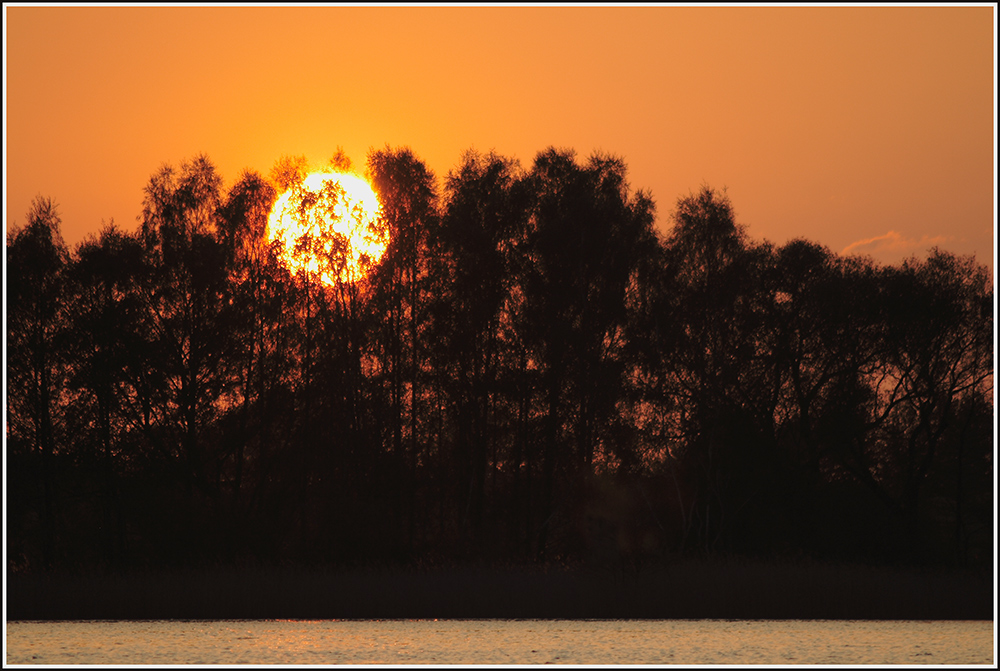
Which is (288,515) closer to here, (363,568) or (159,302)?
(363,568)

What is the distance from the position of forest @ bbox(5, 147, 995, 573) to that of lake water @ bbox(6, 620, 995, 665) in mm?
6679

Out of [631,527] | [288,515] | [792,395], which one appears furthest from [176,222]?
[792,395]

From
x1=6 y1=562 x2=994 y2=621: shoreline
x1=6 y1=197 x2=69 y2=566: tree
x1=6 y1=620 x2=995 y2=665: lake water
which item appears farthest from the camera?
x1=6 y1=197 x2=69 y2=566: tree

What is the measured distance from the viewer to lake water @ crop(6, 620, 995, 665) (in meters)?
13.6

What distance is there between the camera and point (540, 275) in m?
27.5

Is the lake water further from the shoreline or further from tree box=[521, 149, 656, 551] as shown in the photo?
tree box=[521, 149, 656, 551]

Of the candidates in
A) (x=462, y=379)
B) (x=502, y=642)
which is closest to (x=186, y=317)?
(x=462, y=379)

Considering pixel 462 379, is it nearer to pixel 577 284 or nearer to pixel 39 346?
pixel 577 284

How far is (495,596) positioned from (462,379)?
828 centimetres

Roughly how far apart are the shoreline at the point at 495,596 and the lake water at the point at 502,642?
75cm

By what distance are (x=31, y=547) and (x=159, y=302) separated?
650 centimetres

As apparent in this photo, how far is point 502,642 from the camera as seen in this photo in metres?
15.7

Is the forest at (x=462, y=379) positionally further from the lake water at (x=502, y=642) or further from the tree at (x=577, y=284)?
the lake water at (x=502, y=642)

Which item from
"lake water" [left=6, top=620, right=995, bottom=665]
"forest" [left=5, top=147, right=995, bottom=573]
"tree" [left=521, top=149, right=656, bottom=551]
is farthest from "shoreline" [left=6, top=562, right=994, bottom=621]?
"tree" [left=521, top=149, right=656, bottom=551]
